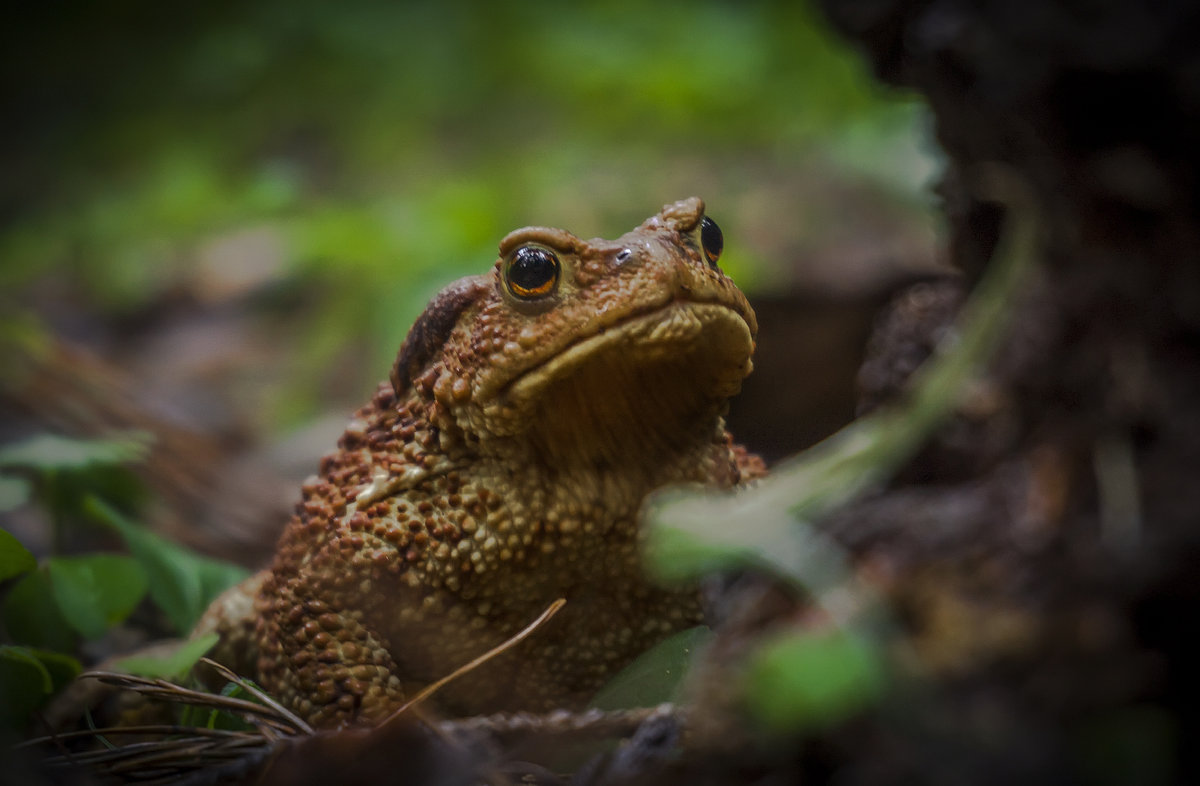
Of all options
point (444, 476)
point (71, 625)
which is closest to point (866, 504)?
point (444, 476)

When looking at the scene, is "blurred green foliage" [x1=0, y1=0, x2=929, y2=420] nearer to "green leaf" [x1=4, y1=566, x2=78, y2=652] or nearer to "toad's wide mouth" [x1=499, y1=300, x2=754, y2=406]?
"green leaf" [x1=4, y1=566, x2=78, y2=652]

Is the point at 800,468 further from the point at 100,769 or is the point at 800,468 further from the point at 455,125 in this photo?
the point at 455,125

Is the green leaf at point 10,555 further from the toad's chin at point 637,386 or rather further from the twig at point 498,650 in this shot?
the toad's chin at point 637,386

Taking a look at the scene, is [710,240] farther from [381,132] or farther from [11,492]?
[381,132]

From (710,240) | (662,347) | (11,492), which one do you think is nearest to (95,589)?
(11,492)

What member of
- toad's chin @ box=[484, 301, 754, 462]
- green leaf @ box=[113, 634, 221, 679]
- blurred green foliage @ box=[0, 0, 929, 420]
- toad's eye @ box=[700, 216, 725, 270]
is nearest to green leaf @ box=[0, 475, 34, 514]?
green leaf @ box=[113, 634, 221, 679]
